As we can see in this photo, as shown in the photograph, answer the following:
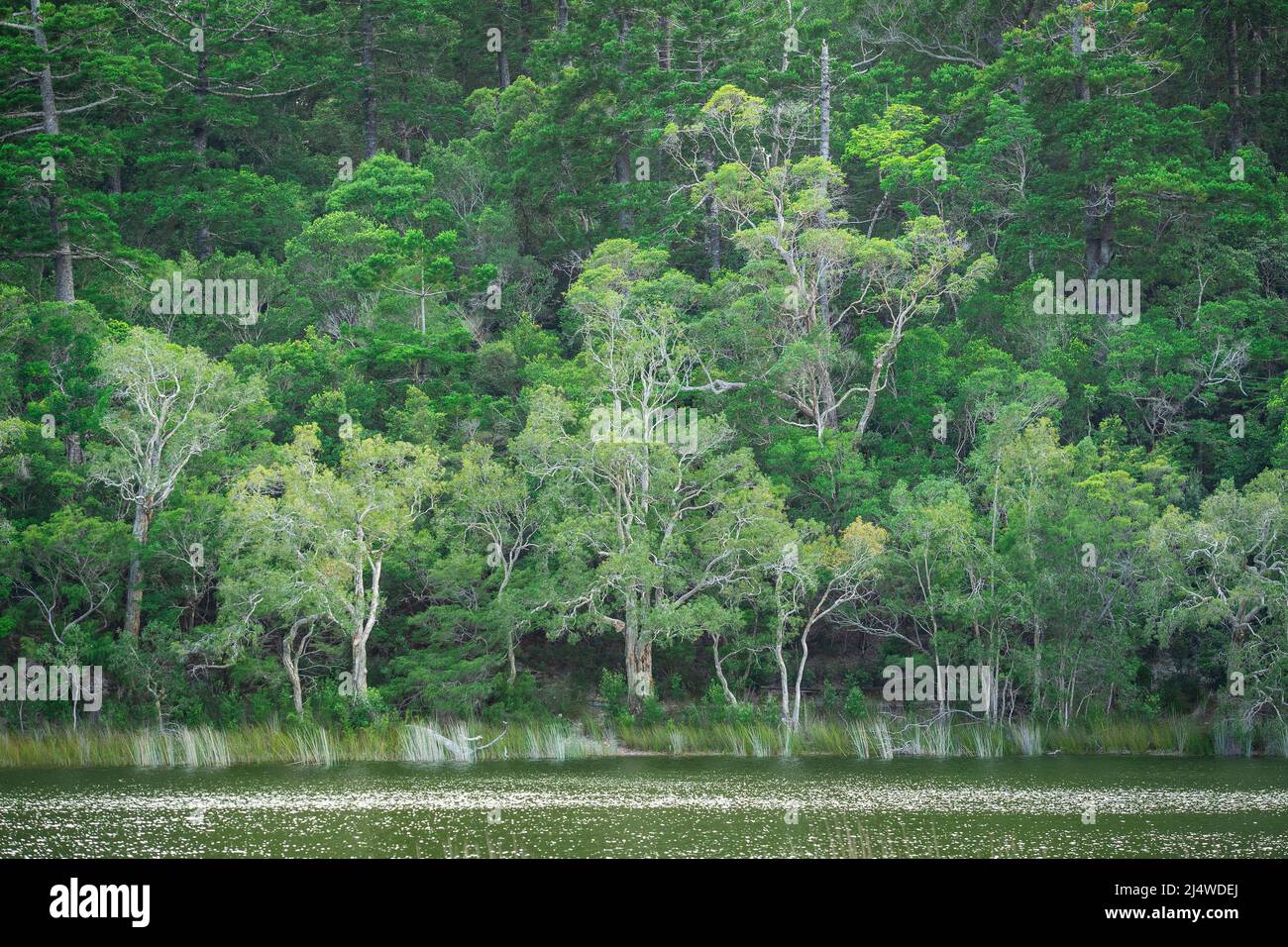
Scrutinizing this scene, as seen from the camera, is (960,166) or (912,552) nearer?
(912,552)

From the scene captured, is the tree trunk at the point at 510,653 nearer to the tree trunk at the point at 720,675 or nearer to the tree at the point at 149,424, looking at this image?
the tree trunk at the point at 720,675

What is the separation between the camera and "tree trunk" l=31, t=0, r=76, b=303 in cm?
3675

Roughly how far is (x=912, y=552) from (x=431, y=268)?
569 inches

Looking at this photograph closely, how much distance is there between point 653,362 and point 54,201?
16.8 meters

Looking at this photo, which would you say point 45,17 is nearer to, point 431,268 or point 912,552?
point 431,268

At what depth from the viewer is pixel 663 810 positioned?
68.0 feet

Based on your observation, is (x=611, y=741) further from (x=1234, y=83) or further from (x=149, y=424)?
(x=1234, y=83)

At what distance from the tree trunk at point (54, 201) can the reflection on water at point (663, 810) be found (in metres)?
15.4

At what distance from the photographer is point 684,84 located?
41.1 metres

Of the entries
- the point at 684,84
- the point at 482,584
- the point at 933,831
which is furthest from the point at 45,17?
the point at 933,831

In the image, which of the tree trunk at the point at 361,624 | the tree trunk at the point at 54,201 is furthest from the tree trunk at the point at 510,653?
the tree trunk at the point at 54,201

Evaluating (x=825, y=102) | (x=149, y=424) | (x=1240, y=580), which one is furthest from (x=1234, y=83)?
(x=149, y=424)

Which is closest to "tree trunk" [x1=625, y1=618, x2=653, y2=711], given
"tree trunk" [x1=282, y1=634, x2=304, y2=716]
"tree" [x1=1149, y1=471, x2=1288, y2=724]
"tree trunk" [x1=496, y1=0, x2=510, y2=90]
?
"tree trunk" [x1=282, y1=634, x2=304, y2=716]
